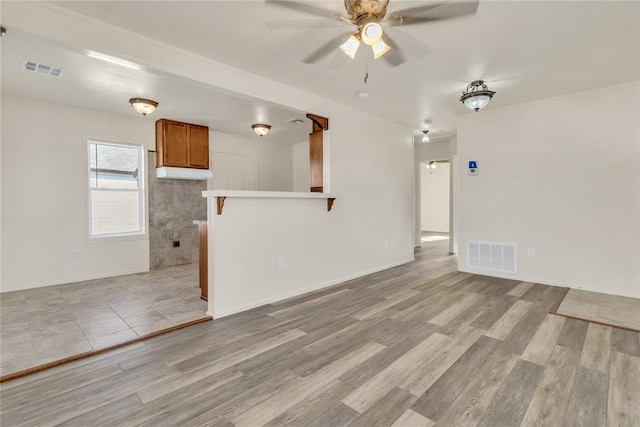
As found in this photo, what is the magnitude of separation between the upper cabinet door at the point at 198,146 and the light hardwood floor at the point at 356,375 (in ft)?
11.7

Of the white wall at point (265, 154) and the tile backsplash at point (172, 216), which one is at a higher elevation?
the white wall at point (265, 154)

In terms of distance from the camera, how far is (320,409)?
1712 mm

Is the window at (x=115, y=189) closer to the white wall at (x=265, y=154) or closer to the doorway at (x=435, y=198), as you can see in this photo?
the white wall at (x=265, y=154)

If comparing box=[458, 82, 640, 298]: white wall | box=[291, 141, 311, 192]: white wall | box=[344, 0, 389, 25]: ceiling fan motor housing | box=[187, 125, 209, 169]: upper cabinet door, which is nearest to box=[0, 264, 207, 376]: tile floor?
box=[187, 125, 209, 169]: upper cabinet door

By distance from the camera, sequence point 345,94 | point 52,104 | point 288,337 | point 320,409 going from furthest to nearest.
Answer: point 52,104 < point 345,94 < point 288,337 < point 320,409

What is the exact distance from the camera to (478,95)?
11.0 feet

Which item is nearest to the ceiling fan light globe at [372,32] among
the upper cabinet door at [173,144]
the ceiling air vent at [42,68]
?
the ceiling air vent at [42,68]

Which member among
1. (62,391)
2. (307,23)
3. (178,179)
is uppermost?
(307,23)

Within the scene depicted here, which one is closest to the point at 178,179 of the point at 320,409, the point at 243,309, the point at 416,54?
the point at 243,309

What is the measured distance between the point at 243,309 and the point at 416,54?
3154 mm

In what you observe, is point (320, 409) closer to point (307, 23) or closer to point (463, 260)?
point (307, 23)

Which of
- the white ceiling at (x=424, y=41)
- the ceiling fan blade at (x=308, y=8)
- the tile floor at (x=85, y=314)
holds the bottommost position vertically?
the tile floor at (x=85, y=314)

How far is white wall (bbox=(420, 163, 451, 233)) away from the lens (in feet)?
36.7

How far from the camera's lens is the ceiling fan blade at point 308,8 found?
2008 millimetres
